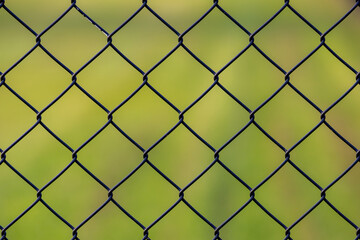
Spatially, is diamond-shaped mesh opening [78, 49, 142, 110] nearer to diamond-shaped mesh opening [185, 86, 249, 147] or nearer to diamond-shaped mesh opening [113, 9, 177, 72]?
diamond-shaped mesh opening [113, 9, 177, 72]

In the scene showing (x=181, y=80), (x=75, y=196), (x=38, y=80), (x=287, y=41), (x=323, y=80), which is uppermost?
(x=38, y=80)

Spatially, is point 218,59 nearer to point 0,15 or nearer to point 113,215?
point 0,15

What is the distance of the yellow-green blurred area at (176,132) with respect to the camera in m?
4.88

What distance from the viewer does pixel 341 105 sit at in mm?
7434

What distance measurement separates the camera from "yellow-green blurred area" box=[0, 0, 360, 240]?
16.0 feet

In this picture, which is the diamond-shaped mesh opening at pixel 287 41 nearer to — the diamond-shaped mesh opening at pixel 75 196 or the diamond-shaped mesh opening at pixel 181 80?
the diamond-shaped mesh opening at pixel 181 80

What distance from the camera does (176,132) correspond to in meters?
6.82

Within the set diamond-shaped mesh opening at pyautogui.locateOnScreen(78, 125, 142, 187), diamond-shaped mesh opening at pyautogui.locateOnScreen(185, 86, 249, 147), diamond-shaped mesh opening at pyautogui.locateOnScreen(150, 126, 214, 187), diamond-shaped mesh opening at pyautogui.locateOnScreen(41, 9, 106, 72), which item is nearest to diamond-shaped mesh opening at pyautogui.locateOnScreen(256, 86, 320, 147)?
diamond-shaped mesh opening at pyautogui.locateOnScreen(185, 86, 249, 147)

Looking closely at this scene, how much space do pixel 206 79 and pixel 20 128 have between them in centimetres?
277

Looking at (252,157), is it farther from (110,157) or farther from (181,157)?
(110,157)

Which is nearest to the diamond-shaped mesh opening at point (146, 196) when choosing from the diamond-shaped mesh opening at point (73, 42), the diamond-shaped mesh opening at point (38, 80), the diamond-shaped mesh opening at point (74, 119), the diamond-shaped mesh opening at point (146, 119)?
the diamond-shaped mesh opening at point (146, 119)

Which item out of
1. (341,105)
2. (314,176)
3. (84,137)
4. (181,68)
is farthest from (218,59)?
(314,176)

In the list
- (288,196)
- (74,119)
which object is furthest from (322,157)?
(74,119)

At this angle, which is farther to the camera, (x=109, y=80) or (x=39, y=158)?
(x=109, y=80)
